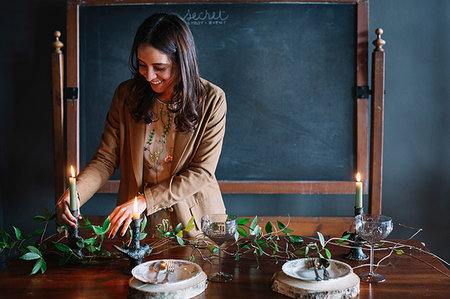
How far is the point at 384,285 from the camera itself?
1.23m

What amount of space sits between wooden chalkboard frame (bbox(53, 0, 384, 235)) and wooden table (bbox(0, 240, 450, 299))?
1.25 metres

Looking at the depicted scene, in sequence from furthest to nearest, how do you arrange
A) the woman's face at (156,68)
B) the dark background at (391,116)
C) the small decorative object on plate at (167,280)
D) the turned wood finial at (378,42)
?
1. the dark background at (391,116)
2. the turned wood finial at (378,42)
3. the woman's face at (156,68)
4. the small decorative object on plate at (167,280)

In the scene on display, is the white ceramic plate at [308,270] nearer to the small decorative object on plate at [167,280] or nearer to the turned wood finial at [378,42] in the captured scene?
the small decorative object on plate at [167,280]

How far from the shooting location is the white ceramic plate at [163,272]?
1.22m

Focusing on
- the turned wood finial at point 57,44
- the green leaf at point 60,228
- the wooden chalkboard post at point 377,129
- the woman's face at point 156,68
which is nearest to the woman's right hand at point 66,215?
the green leaf at point 60,228

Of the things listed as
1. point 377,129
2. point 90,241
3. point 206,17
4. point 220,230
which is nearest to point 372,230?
point 220,230

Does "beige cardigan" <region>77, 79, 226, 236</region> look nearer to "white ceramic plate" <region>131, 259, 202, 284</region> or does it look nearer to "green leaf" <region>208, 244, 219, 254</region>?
"green leaf" <region>208, 244, 219, 254</region>

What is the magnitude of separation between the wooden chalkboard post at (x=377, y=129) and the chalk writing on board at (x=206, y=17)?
86 cm

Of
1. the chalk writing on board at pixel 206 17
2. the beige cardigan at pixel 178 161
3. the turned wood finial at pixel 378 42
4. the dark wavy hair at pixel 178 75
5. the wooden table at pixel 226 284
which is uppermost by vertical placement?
the chalk writing on board at pixel 206 17

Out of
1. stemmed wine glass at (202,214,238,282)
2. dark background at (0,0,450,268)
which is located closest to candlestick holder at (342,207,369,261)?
stemmed wine glass at (202,214,238,282)

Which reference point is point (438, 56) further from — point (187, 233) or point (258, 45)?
point (187, 233)

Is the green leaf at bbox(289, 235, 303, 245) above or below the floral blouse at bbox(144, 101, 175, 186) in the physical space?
below

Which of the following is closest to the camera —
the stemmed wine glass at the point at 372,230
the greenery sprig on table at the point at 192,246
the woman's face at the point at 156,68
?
the stemmed wine glass at the point at 372,230

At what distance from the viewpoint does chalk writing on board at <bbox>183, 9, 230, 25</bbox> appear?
273cm
